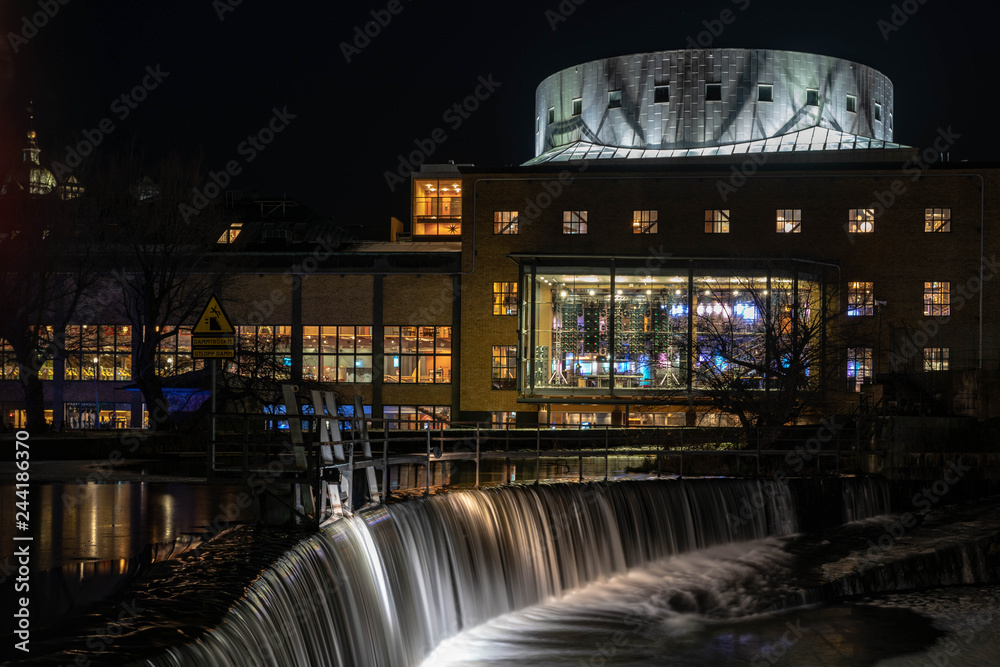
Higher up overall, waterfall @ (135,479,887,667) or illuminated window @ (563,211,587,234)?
illuminated window @ (563,211,587,234)

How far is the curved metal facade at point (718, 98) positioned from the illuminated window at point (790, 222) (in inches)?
469

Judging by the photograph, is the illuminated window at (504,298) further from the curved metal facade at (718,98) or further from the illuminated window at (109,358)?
the illuminated window at (109,358)

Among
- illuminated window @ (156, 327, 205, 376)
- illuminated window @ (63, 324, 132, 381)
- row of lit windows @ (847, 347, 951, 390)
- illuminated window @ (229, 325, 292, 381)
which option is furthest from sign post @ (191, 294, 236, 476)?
illuminated window @ (63, 324, 132, 381)

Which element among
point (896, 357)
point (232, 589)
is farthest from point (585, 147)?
point (232, 589)

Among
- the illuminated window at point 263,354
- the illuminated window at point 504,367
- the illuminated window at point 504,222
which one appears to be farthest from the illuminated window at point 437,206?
the illuminated window at point 504,367

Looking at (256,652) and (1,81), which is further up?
(1,81)

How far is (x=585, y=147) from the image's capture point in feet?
196

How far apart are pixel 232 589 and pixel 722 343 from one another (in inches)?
1088

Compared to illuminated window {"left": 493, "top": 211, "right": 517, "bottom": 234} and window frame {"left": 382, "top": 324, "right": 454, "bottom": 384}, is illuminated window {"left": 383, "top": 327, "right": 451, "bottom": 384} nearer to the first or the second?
window frame {"left": 382, "top": 324, "right": 454, "bottom": 384}

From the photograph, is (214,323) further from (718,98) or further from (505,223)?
(718,98)

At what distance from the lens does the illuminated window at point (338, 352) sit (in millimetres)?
50594

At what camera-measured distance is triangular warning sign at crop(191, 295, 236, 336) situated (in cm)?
1457

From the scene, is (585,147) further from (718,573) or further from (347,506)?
(347,506)

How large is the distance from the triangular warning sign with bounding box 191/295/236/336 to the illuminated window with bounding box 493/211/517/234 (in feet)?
113
